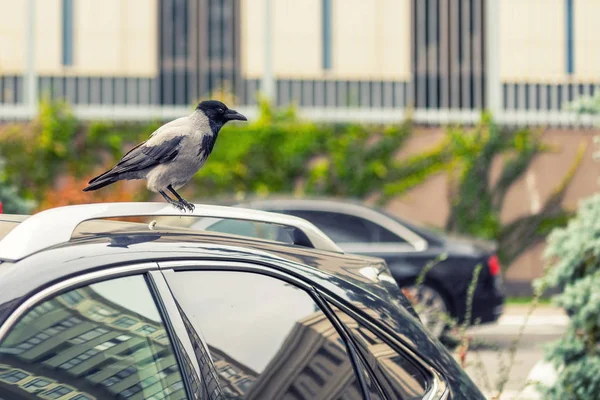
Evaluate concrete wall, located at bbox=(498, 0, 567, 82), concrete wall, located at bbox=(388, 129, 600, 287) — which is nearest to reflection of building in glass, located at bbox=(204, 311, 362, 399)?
concrete wall, located at bbox=(388, 129, 600, 287)

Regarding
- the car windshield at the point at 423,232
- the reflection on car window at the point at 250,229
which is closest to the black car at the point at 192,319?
the reflection on car window at the point at 250,229

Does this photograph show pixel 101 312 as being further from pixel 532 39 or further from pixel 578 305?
pixel 532 39

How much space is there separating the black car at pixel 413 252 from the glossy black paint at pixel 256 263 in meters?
6.68

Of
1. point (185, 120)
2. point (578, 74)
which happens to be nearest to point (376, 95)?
point (578, 74)

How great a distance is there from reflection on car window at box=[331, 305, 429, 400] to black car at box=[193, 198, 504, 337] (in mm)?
6887

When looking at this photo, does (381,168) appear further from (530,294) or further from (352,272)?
(352,272)

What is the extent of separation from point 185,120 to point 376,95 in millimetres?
12829

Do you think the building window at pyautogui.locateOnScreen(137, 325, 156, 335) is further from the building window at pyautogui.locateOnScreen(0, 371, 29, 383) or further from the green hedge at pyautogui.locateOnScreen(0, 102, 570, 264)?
the green hedge at pyautogui.locateOnScreen(0, 102, 570, 264)

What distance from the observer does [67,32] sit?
15.7m

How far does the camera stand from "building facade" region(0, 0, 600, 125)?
15.5m

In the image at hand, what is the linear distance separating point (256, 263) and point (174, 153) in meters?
0.90

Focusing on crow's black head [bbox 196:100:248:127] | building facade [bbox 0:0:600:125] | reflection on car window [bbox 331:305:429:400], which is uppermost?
building facade [bbox 0:0:600:125]

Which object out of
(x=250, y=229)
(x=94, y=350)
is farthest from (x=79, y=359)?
(x=250, y=229)

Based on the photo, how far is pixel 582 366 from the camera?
15.4 feet
